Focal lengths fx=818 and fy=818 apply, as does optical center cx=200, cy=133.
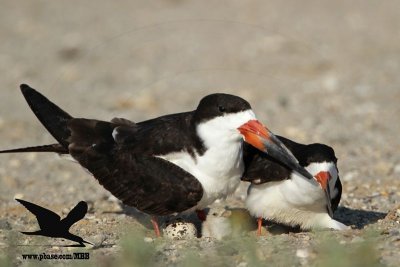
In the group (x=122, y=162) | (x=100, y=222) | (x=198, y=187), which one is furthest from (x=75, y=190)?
(x=198, y=187)

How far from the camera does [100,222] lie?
6.23 meters

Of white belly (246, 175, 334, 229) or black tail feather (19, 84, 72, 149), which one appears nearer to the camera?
white belly (246, 175, 334, 229)

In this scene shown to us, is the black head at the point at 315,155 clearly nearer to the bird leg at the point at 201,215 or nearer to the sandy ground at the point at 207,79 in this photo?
the sandy ground at the point at 207,79

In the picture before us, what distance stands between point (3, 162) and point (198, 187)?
3511 mm

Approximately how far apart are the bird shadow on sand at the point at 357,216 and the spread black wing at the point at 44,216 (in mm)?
2122

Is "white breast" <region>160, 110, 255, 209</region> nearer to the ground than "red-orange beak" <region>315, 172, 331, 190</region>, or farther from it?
farther from it

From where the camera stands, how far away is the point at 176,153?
219 inches

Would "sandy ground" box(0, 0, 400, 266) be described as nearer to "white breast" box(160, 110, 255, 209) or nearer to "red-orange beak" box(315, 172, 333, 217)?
"red-orange beak" box(315, 172, 333, 217)

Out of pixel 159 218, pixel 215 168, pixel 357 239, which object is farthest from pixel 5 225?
pixel 357 239

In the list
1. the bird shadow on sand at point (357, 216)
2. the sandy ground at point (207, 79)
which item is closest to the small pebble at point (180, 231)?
the sandy ground at point (207, 79)

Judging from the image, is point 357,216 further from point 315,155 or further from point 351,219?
point 315,155

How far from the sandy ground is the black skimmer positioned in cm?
40

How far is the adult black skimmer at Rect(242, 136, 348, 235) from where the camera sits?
549cm

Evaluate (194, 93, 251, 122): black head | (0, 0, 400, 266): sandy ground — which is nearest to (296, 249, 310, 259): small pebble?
(0, 0, 400, 266): sandy ground
